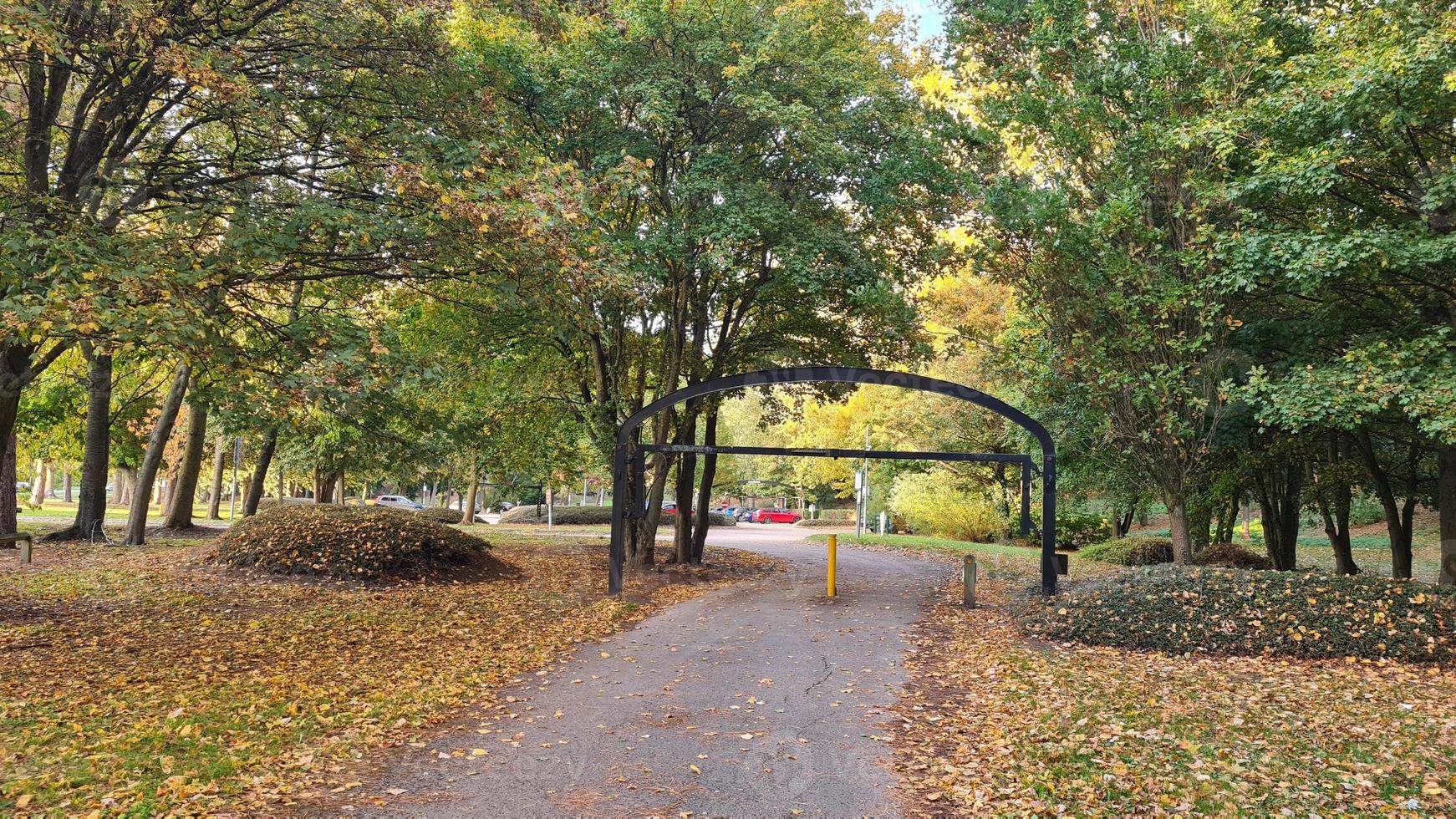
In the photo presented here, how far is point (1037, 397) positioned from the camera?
50.9ft

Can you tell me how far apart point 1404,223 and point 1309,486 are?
7414 mm

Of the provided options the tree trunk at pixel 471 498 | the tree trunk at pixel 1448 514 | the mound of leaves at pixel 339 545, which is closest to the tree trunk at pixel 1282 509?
the tree trunk at pixel 1448 514

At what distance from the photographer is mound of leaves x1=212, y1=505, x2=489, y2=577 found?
1362 cm

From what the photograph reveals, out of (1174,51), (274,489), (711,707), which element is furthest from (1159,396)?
(274,489)

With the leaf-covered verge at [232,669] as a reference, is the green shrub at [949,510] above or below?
above

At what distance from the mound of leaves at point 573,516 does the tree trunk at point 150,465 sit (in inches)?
728

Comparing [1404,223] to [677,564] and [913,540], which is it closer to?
[677,564]

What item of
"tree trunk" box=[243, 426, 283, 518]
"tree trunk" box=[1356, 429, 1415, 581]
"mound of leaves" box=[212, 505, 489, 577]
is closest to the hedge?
"tree trunk" box=[243, 426, 283, 518]

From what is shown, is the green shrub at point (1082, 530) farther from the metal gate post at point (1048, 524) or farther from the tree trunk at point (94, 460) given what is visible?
the tree trunk at point (94, 460)

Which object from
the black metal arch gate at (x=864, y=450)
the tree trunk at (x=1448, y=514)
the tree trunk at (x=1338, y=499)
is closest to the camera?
the black metal arch gate at (x=864, y=450)

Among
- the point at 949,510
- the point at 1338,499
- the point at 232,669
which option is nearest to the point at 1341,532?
the point at 1338,499

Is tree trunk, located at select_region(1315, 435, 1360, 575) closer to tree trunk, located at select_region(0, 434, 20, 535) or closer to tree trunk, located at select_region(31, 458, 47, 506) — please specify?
tree trunk, located at select_region(0, 434, 20, 535)

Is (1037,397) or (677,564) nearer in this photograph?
(1037,397)

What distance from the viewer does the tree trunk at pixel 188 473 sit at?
2083 centimetres
